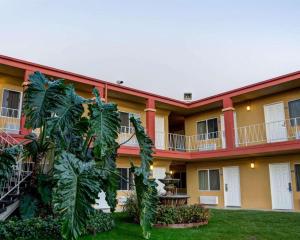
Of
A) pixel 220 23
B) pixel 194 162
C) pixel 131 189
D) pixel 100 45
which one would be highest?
pixel 100 45

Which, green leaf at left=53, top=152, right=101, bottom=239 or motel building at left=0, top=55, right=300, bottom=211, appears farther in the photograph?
motel building at left=0, top=55, right=300, bottom=211

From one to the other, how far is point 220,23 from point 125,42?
682 cm

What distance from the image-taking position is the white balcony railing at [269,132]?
1274 cm

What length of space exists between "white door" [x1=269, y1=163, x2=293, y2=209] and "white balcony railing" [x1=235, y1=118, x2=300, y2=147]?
4.05ft

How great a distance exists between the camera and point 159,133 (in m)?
15.6

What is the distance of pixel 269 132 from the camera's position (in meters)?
13.5

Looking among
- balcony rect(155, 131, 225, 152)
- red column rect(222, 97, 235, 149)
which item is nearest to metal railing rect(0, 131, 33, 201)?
balcony rect(155, 131, 225, 152)

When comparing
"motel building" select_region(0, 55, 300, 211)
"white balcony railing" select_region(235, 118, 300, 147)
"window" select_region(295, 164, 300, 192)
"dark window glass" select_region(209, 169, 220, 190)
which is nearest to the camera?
"motel building" select_region(0, 55, 300, 211)

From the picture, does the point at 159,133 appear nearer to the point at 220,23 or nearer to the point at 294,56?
the point at 220,23

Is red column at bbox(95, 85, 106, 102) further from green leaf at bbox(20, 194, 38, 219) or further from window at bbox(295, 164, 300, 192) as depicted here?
window at bbox(295, 164, 300, 192)

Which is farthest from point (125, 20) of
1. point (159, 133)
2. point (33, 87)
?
point (33, 87)

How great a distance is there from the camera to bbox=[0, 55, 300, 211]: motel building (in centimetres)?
Answer: 1171

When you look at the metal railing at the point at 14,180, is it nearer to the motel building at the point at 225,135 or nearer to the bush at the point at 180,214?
the motel building at the point at 225,135

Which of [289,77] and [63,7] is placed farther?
[63,7]
